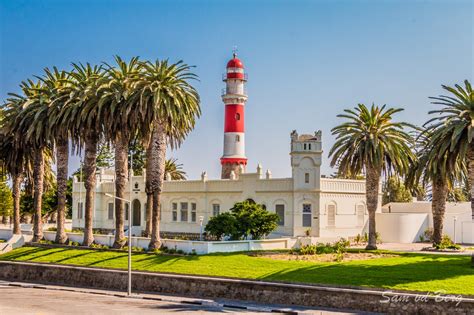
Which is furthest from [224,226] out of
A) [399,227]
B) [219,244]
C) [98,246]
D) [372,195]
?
[399,227]

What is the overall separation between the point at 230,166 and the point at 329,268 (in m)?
30.9

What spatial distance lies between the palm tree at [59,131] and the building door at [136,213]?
15.2 m

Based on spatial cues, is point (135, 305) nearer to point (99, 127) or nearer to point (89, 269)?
point (89, 269)

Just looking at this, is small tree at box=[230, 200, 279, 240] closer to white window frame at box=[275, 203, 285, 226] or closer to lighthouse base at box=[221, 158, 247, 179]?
white window frame at box=[275, 203, 285, 226]

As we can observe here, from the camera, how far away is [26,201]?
84.2 m

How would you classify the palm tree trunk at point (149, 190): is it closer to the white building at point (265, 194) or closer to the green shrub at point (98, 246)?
the green shrub at point (98, 246)

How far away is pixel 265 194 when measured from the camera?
5306 centimetres

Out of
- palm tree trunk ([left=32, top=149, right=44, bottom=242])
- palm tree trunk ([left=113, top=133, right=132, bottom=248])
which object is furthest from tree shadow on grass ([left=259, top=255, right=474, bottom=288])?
palm tree trunk ([left=32, top=149, right=44, bottom=242])

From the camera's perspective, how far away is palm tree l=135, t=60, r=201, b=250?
42.5 meters

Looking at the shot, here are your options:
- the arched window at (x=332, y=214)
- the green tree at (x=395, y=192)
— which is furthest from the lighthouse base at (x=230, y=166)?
the green tree at (x=395, y=192)

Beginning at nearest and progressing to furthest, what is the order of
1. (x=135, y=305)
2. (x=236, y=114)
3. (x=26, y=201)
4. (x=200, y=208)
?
(x=135, y=305) → (x=200, y=208) → (x=236, y=114) → (x=26, y=201)

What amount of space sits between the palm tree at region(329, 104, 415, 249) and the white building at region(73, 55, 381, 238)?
672 cm

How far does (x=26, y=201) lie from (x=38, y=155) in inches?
1363

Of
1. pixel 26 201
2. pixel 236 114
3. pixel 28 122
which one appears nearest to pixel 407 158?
pixel 236 114
